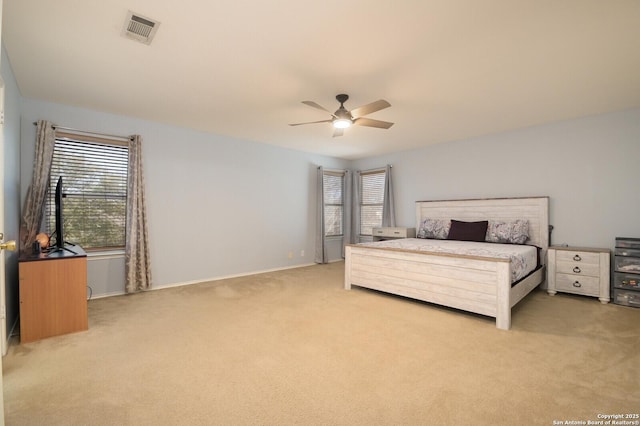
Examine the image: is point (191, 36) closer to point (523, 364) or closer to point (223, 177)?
point (223, 177)

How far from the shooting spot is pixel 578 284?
12.3 ft

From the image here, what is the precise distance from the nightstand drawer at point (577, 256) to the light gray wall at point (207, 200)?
3998 mm

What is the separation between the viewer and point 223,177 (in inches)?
193

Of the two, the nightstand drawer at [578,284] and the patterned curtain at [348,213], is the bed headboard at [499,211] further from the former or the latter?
the patterned curtain at [348,213]

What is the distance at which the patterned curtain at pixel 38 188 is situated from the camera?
324 centimetres

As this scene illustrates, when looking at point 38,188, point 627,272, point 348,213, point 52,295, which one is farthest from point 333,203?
point 52,295

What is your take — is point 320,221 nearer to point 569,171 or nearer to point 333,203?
point 333,203

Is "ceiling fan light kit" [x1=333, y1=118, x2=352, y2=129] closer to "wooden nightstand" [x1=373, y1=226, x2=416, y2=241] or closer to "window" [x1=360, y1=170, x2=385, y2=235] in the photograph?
"wooden nightstand" [x1=373, y1=226, x2=416, y2=241]

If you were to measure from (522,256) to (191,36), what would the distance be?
390cm

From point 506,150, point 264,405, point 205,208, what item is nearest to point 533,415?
point 264,405

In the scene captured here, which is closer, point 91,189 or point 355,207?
point 91,189

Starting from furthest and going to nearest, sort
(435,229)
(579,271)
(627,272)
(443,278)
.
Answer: (435,229) → (579,271) → (627,272) → (443,278)

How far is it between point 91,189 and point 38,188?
52cm

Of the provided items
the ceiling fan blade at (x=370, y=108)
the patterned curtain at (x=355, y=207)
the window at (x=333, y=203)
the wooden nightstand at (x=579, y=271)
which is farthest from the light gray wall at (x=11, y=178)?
the wooden nightstand at (x=579, y=271)
